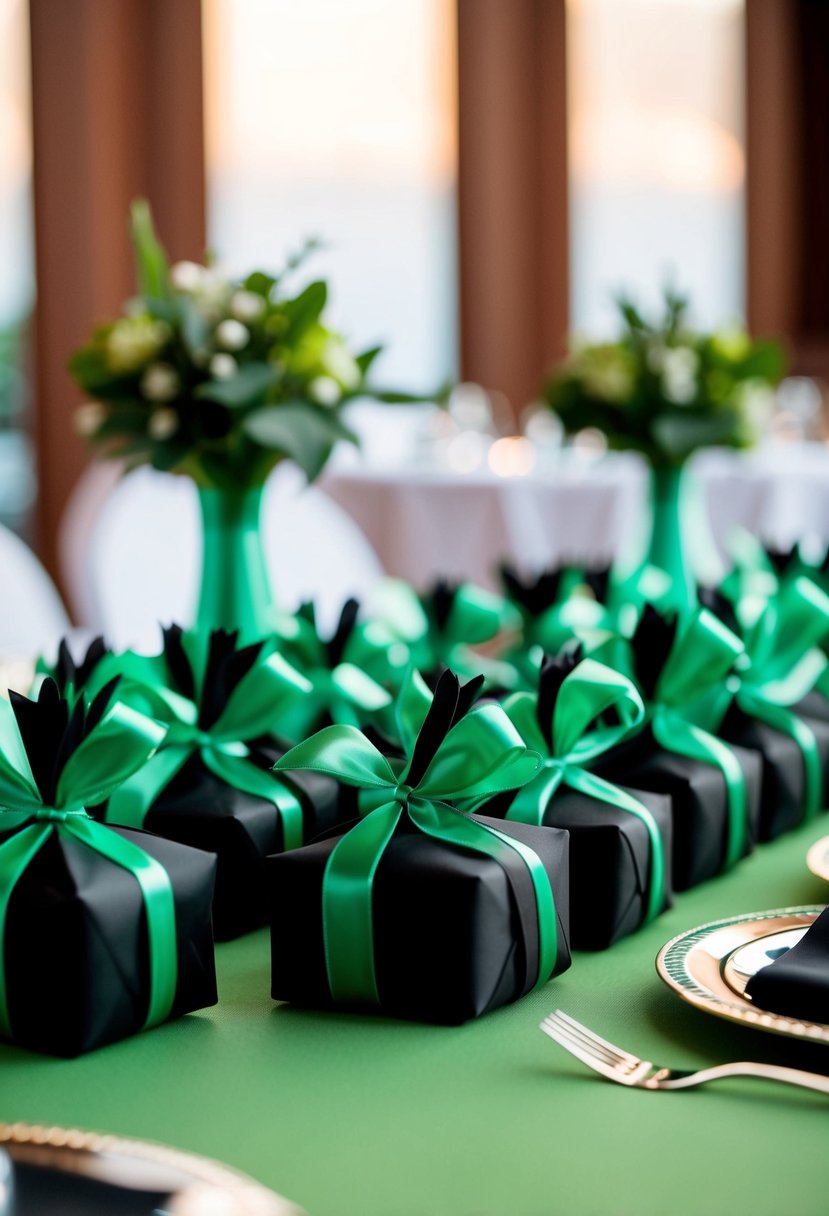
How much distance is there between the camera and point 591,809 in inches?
27.9

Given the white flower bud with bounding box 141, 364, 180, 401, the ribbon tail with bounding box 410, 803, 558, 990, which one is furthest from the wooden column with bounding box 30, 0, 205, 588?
the ribbon tail with bounding box 410, 803, 558, 990

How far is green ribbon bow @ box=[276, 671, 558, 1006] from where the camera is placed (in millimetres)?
599

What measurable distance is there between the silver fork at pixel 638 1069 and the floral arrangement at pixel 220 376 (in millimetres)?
675

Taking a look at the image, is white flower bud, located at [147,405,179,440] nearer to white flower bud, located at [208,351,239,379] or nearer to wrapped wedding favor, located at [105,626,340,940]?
white flower bud, located at [208,351,239,379]

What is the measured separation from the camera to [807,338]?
22.7 ft

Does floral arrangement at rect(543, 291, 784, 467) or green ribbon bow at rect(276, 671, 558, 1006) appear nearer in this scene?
green ribbon bow at rect(276, 671, 558, 1006)

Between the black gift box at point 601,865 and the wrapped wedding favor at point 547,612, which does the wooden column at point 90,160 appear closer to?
the wrapped wedding favor at point 547,612

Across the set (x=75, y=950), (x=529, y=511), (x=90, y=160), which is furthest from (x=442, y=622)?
(x=90, y=160)

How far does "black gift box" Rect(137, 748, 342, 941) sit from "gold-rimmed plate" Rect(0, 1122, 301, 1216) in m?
0.31

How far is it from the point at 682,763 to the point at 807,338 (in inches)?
258

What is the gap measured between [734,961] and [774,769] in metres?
0.30

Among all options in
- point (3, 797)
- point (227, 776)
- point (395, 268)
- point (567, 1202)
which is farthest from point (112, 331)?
point (395, 268)

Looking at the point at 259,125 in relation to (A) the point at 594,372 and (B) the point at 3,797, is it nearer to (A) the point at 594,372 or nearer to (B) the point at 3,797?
(A) the point at 594,372

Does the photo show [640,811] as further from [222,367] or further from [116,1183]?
[222,367]
